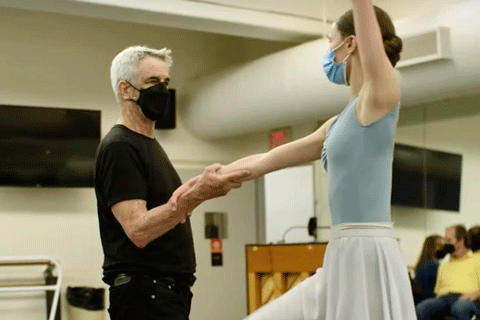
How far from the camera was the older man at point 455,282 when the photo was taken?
21.6 ft

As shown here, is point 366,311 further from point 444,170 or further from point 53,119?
point 53,119

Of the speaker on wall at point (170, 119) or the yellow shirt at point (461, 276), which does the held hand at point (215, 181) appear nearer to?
the yellow shirt at point (461, 276)

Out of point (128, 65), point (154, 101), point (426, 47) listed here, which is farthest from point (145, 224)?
point (426, 47)

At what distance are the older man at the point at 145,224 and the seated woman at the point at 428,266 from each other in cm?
461

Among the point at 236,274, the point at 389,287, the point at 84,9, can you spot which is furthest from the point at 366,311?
the point at 236,274

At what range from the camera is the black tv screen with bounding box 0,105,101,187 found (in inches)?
297

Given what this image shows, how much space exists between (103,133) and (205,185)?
583 cm

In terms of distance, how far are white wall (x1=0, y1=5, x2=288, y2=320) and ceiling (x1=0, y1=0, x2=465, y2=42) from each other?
49.3 inches

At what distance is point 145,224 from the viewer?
8.54ft

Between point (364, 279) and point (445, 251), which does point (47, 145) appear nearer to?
point (445, 251)

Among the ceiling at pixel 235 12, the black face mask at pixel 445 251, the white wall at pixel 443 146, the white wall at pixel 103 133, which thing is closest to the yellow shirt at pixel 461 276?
the black face mask at pixel 445 251

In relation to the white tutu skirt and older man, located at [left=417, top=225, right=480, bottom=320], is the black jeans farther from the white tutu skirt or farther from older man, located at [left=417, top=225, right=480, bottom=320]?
older man, located at [left=417, top=225, right=480, bottom=320]

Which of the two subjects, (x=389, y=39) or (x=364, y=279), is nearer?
(x=364, y=279)

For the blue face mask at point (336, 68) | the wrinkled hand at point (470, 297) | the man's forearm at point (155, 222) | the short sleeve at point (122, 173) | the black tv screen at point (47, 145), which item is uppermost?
the black tv screen at point (47, 145)
